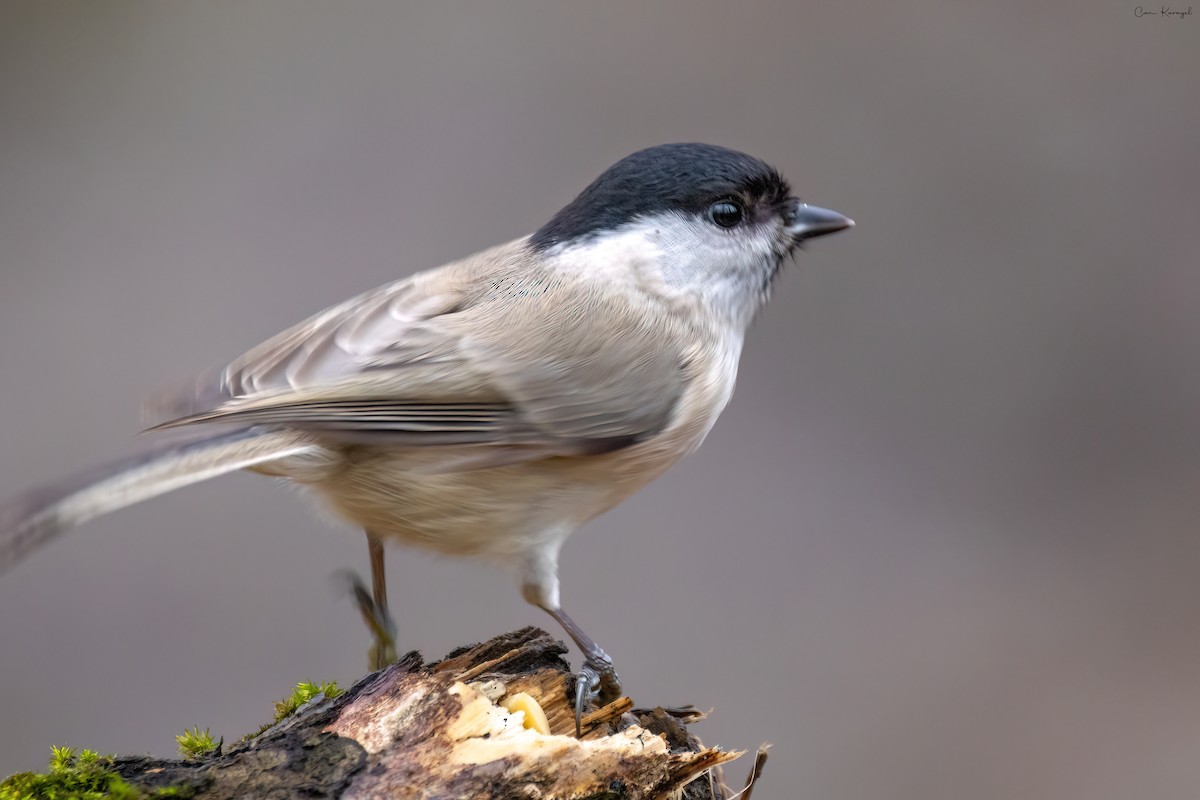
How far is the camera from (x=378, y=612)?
6.76 feet

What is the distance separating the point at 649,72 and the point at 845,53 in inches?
31.7

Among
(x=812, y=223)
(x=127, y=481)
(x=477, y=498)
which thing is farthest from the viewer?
(x=812, y=223)

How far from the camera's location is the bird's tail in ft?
4.12

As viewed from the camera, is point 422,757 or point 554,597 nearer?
point 422,757

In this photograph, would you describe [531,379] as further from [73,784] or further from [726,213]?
[73,784]

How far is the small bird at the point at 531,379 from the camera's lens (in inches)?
68.4

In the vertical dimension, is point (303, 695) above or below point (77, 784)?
below

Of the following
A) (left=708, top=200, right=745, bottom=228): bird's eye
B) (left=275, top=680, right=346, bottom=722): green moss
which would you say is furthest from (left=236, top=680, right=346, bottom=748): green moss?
(left=708, top=200, right=745, bottom=228): bird's eye

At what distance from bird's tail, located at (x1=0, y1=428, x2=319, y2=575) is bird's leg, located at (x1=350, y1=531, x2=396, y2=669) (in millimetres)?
449

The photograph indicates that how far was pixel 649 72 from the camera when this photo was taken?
432cm

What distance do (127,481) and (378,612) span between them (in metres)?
0.76

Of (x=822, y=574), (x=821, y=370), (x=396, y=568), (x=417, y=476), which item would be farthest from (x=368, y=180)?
(x=417, y=476)

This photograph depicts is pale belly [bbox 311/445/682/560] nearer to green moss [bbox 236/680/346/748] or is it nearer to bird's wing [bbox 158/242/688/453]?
bird's wing [bbox 158/242/688/453]

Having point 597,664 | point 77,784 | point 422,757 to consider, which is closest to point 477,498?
point 597,664
